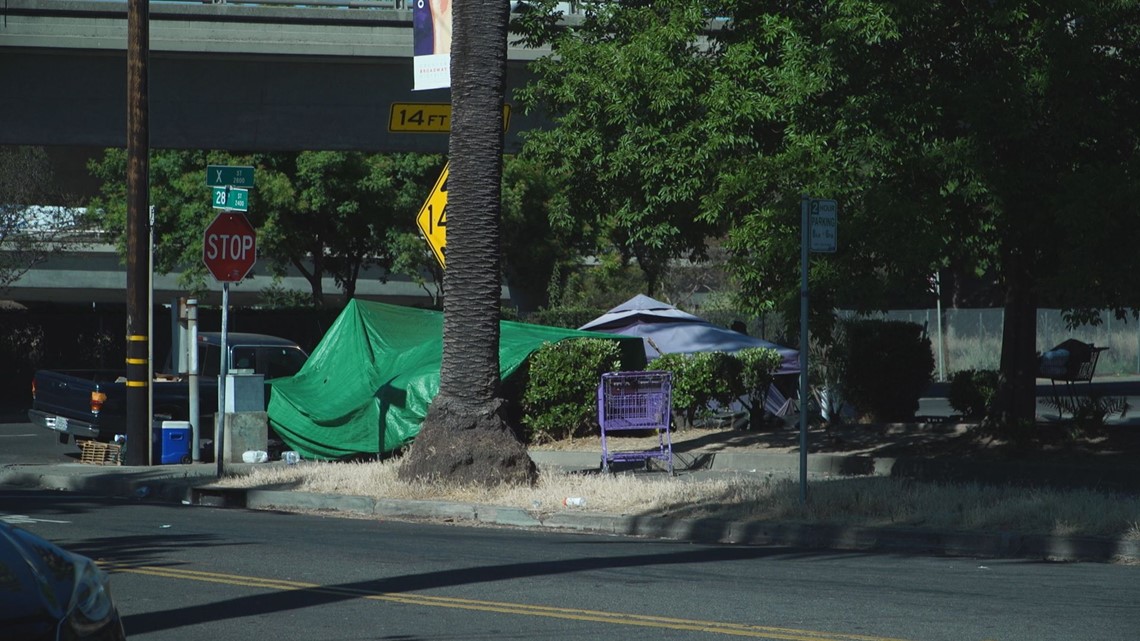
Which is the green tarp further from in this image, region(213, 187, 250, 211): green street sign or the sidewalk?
region(213, 187, 250, 211): green street sign

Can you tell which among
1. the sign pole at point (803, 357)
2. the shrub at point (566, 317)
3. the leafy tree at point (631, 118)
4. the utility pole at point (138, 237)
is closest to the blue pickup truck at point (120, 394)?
the utility pole at point (138, 237)

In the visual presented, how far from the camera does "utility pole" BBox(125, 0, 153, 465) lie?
16875 millimetres

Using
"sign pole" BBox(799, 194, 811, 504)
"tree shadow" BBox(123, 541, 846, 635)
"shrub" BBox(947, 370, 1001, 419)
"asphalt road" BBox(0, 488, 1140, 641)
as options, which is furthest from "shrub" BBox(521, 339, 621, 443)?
"tree shadow" BBox(123, 541, 846, 635)

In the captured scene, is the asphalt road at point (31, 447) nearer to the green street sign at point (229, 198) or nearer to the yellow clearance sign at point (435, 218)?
the green street sign at point (229, 198)

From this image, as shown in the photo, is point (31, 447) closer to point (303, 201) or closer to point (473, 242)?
point (473, 242)

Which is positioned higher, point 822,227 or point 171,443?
point 822,227

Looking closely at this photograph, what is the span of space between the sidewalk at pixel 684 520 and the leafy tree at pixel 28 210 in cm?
2373

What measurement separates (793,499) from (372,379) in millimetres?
7933

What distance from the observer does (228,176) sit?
51.3 feet

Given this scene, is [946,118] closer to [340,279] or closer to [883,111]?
[883,111]

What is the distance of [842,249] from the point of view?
15602 millimetres

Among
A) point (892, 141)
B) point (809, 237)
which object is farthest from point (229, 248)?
point (892, 141)

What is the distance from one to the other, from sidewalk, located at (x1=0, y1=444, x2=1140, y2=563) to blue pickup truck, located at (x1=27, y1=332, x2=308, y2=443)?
3.42ft

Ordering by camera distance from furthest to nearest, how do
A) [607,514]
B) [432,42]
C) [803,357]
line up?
[432,42] → [607,514] → [803,357]
